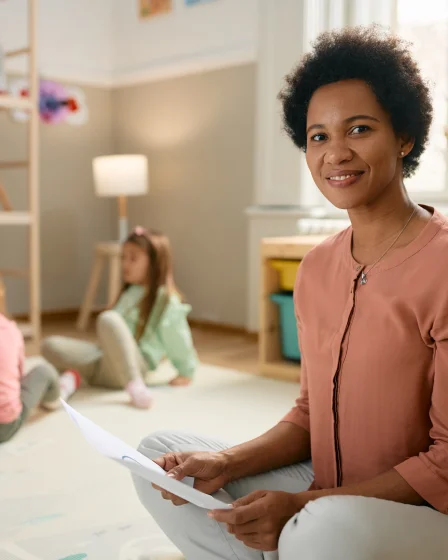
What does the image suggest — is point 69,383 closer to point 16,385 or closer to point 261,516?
point 16,385

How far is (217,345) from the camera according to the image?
3.51 meters

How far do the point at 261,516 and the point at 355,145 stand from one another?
0.49 meters

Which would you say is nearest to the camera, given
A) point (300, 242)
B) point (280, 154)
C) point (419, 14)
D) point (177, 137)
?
point (300, 242)

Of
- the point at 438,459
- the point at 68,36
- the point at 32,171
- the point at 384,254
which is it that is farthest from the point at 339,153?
the point at 68,36

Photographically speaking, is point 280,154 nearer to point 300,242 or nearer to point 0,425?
point 300,242

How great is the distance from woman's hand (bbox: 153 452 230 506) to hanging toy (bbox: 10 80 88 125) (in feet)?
11.1

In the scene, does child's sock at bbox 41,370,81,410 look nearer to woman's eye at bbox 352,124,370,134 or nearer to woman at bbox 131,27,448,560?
woman at bbox 131,27,448,560

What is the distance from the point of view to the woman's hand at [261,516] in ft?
2.76

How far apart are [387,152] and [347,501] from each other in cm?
45

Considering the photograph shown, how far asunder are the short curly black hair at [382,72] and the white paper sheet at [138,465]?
540 mm

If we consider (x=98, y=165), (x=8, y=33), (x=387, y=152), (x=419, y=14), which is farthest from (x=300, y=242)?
(x=8, y=33)

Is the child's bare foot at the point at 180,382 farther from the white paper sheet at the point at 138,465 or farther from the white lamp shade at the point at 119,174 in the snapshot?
the white paper sheet at the point at 138,465

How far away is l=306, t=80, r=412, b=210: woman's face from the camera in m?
0.89

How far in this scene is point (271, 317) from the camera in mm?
2930
